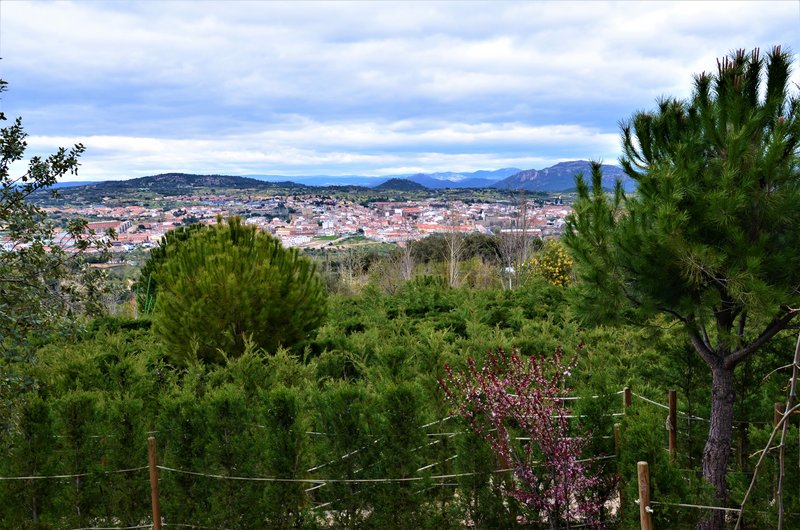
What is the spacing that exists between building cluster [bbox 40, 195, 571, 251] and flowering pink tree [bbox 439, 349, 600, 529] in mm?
36390

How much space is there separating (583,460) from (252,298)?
4.76 meters

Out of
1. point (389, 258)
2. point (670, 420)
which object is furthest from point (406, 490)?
point (389, 258)

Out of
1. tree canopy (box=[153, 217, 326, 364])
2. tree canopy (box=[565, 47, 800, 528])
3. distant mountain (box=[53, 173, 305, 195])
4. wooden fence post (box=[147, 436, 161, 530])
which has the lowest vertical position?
wooden fence post (box=[147, 436, 161, 530])

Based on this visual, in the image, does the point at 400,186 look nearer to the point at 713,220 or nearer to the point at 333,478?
the point at 333,478

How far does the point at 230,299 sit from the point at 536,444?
453 centimetres

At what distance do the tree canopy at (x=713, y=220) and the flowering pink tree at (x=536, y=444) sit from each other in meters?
0.95

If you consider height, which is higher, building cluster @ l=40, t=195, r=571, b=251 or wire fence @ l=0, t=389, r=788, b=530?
building cluster @ l=40, t=195, r=571, b=251

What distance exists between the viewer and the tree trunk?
516cm

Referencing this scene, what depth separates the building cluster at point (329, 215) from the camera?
50.5 meters

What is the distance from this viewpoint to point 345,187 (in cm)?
9656

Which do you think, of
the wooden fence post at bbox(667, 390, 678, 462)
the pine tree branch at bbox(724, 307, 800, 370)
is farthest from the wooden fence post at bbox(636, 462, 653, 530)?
the wooden fence post at bbox(667, 390, 678, 462)

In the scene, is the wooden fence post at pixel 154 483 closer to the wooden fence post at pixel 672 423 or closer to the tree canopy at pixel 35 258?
the tree canopy at pixel 35 258

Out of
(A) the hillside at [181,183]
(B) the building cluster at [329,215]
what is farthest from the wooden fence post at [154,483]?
(A) the hillside at [181,183]

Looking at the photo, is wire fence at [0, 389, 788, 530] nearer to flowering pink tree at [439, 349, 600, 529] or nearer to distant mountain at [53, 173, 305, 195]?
flowering pink tree at [439, 349, 600, 529]
